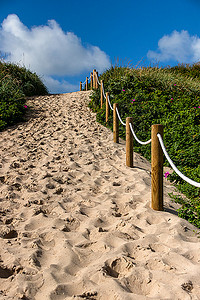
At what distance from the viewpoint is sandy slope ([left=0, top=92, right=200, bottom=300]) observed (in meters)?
2.16

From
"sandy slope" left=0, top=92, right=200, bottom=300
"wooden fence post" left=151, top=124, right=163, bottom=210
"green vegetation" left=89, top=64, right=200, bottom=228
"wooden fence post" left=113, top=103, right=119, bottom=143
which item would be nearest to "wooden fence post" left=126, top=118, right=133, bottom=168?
"sandy slope" left=0, top=92, right=200, bottom=300

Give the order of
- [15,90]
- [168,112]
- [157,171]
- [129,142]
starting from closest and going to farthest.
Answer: [157,171] < [129,142] < [168,112] < [15,90]

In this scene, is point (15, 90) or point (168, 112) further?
point (15, 90)

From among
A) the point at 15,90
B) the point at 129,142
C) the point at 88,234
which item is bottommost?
the point at 88,234

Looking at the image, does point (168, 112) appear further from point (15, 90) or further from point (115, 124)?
point (15, 90)

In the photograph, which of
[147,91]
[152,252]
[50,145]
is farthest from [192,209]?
[147,91]

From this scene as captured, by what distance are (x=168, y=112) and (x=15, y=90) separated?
7523 mm

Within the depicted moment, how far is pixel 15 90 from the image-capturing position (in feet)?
41.2

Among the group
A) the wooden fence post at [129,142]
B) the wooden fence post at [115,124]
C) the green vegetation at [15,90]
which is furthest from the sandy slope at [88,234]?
the green vegetation at [15,90]

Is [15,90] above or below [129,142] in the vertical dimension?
above

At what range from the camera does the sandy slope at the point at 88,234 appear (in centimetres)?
216

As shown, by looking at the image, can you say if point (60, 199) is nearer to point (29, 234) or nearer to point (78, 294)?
point (29, 234)

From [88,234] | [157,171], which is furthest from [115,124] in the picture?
[88,234]

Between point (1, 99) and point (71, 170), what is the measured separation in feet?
21.5
